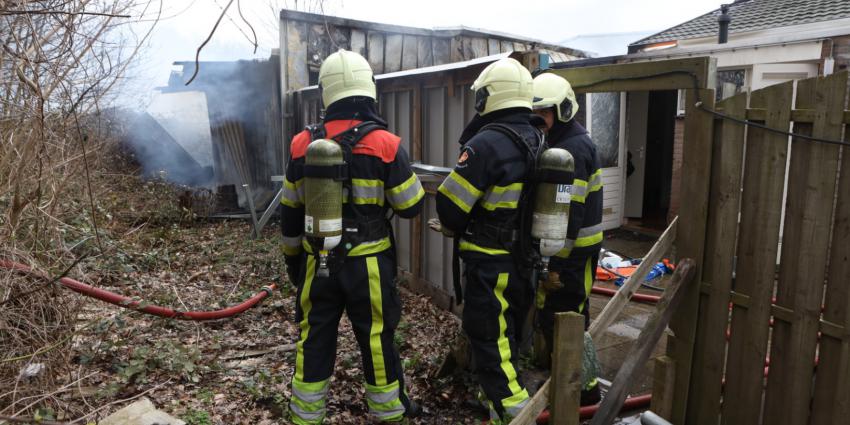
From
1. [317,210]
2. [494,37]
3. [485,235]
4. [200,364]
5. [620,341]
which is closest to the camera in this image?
[317,210]

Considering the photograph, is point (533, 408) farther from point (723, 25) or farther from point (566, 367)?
point (723, 25)

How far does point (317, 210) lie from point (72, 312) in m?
1.64

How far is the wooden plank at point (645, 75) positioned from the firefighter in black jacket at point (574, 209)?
15cm

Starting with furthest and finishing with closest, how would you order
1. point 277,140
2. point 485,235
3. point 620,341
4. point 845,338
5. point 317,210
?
point 277,140 < point 620,341 < point 485,235 < point 317,210 < point 845,338

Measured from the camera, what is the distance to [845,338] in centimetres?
233

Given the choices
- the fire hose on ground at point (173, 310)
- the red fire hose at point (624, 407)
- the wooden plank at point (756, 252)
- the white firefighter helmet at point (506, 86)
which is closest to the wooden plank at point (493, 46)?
the fire hose on ground at point (173, 310)

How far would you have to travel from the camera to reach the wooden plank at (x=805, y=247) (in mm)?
2346

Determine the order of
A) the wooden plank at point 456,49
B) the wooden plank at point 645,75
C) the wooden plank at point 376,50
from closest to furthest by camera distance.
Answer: the wooden plank at point 645,75 → the wooden plank at point 376,50 → the wooden plank at point 456,49

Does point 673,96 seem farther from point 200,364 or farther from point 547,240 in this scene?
point 200,364

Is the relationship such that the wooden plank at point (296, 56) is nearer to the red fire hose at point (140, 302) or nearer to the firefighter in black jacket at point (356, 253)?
the red fire hose at point (140, 302)

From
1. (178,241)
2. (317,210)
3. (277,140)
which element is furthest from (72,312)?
(277,140)

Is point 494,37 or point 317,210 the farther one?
point 494,37

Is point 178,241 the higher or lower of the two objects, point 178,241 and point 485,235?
the lower

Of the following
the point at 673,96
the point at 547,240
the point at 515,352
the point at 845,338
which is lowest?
the point at 515,352
